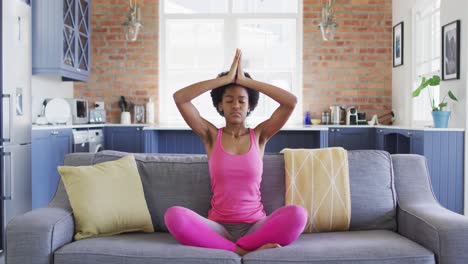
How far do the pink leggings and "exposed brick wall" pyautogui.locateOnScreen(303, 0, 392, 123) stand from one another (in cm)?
487

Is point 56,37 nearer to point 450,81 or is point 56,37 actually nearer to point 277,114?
point 277,114

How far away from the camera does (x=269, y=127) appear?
2.59 m

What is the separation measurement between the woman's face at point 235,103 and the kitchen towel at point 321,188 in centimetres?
34

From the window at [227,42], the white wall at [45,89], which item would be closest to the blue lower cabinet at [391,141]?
the window at [227,42]

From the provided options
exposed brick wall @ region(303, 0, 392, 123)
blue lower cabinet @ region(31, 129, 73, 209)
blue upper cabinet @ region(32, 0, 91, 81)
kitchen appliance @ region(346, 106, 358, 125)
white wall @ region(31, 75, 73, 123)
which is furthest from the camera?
exposed brick wall @ region(303, 0, 392, 123)

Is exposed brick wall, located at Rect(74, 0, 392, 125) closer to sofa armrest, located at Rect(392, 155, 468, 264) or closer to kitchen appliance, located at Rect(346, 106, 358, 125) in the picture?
kitchen appliance, located at Rect(346, 106, 358, 125)

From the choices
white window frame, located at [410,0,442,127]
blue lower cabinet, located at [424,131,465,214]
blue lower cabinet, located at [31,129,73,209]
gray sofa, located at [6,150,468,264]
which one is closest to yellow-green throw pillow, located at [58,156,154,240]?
gray sofa, located at [6,150,468,264]

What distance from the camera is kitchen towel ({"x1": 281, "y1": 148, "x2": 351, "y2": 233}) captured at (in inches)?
99.7

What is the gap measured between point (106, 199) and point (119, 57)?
4890mm

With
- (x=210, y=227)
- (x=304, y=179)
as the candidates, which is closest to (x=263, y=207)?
(x=304, y=179)

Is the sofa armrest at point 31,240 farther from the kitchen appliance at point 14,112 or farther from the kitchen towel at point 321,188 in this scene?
the kitchen appliance at point 14,112

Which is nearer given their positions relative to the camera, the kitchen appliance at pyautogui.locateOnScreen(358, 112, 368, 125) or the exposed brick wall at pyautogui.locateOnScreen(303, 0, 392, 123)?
the kitchen appliance at pyautogui.locateOnScreen(358, 112, 368, 125)

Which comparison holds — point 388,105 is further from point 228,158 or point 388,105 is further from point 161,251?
point 161,251

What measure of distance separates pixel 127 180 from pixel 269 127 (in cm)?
74
